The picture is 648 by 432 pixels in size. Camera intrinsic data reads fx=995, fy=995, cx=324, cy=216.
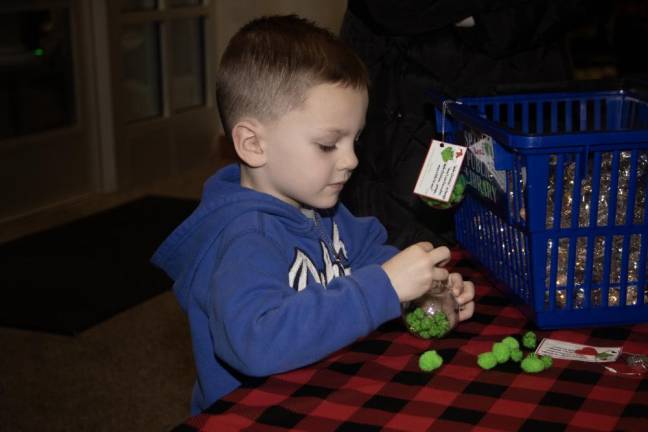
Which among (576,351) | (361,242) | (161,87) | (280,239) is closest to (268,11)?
(161,87)

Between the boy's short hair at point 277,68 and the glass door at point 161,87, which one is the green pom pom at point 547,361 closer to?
the boy's short hair at point 277,68

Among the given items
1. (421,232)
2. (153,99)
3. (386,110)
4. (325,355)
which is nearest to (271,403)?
(325,355)

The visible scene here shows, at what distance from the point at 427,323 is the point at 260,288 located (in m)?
0.22

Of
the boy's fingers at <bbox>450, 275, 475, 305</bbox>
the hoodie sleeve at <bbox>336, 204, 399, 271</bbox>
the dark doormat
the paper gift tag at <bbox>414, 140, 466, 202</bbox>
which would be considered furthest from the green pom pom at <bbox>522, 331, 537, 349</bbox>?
the dark doormat

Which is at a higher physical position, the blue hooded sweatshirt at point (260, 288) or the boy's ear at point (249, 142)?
the boy's ear at point (249, 142)

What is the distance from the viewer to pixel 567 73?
1.95 metres

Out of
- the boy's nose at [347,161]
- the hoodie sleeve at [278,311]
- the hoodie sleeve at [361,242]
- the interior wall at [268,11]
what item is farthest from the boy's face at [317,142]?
the interior wall at [268,11]

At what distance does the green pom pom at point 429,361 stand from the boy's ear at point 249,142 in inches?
12.2

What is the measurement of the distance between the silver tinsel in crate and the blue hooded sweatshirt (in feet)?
0.75

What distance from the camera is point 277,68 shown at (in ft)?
3.90

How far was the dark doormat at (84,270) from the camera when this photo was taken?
10.1ft

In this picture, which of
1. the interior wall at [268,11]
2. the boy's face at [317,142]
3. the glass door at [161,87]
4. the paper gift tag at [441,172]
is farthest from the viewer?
the glass door at [161,87]

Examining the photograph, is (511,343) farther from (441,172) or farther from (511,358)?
(441,172)

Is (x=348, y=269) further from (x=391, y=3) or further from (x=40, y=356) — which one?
(x=40, y=356)
